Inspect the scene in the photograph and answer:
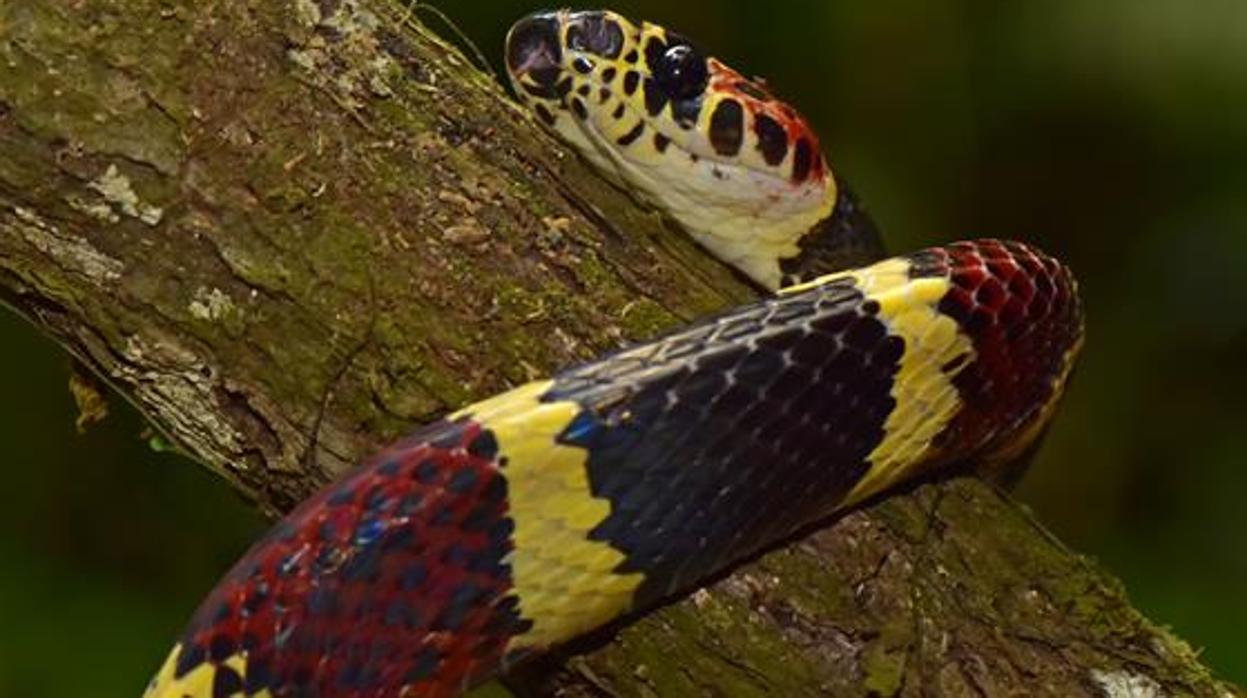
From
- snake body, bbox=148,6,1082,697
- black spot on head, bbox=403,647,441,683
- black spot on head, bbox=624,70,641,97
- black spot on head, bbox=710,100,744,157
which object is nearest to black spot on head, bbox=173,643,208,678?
snake body, bbox=148,6,1082,697

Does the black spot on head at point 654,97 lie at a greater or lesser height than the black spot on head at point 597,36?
lesser

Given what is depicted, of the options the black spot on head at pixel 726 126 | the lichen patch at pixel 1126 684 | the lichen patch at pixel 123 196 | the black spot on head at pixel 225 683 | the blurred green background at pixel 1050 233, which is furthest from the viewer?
the blurred green background at pixel 1050 233

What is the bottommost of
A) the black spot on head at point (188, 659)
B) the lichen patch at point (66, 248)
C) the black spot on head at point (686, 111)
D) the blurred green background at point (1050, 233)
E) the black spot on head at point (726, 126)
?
the blurred green background at point (1050, 233)

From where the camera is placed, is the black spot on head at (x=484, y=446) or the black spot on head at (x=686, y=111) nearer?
the black spot on head at (x=484, y=446)

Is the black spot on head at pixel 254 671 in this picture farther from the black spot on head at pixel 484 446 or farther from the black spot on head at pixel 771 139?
the black spot on head at pixel 771 139

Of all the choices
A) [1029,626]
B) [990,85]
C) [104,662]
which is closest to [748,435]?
[1029,626]

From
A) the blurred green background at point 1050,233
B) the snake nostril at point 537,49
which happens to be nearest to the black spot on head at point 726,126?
the snake nostril at point 537,49

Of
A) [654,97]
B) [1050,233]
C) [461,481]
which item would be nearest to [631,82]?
[654,97]
